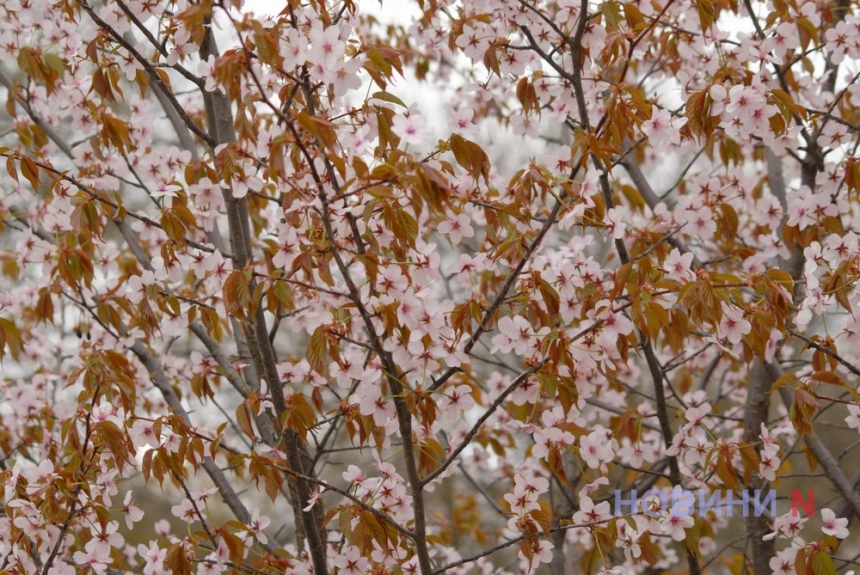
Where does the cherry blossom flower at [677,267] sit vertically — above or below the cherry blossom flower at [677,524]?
above

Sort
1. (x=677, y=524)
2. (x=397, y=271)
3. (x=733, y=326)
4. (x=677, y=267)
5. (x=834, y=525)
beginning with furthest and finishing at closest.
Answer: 1. (x=834, y=525)
2. (x=677, y=524)
3. (x=677, y=267)
4. (x=733, y=326)
5. (x=397, y=271)

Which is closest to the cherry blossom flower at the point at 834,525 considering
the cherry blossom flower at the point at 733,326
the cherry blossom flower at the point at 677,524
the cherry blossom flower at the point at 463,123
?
the cherry blossom flower at the point at 677,524

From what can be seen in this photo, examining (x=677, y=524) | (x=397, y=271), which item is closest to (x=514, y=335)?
(x=397, y=271)

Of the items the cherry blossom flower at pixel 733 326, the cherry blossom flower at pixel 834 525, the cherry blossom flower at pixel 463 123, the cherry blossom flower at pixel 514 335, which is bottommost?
the cherry blossom flower at pixel 834 525

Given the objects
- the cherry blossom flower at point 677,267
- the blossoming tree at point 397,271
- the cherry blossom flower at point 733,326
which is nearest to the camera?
the blossoming tree at point 397,271

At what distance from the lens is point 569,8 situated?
233 centimetres

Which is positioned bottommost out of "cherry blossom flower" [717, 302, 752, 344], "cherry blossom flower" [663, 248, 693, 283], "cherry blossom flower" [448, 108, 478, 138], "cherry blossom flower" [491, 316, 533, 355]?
"cherry blossom flower" [717, 302, 752, 344]

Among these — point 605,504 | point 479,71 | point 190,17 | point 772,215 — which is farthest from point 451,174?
point 479,71

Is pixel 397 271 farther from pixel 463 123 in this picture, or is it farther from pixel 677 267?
pixel 677 267

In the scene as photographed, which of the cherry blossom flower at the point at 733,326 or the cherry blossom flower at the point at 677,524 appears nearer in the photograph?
the cherry blossom flower at the point at 733,326

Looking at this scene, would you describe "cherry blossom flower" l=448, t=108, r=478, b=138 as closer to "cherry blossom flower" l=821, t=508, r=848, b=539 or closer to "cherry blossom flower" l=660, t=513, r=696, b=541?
"cherry blossom flower" l=660, t=513, r=696, b=541

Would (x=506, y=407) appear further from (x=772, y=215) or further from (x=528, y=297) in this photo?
(x=528, y=297)

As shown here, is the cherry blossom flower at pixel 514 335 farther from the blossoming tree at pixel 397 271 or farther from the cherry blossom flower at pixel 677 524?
the cherry blossom flower at pixel 677 524

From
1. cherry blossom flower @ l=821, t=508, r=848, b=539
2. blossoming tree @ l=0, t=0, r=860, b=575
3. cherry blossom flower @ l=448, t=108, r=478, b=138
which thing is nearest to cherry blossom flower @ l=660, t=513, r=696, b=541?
blossoming tree @ l=0, t=0, r=860, b=575
